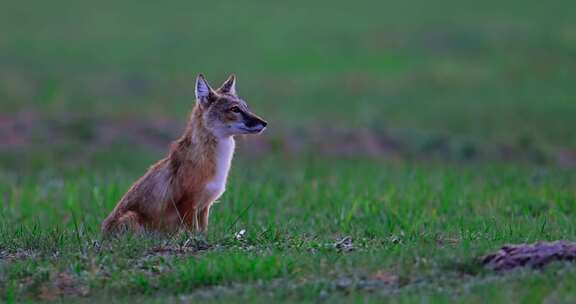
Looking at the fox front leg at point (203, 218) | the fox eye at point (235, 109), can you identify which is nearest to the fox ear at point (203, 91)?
the fox eye at point (235, 109)

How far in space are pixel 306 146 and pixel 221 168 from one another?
1064 centimetres

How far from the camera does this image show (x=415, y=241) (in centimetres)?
1034

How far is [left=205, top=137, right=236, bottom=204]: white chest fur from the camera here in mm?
11180

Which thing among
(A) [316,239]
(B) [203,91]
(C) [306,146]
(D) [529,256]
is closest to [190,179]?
(B) [203,91]

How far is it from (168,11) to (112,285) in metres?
34.4

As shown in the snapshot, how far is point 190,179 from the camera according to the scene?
11148 millimetres

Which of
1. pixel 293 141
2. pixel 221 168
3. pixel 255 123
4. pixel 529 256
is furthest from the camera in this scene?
pixel 293 141

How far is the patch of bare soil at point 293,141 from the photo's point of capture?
69.9 ft

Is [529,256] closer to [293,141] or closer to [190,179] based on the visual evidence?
[190,179]

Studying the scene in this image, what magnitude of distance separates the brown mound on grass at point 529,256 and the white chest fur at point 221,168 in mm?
3223

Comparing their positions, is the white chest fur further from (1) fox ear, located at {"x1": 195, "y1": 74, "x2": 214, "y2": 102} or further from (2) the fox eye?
(1) fox ear, located at {"x1": 195, "y1": 74, "x2": 214, "y2": 102}

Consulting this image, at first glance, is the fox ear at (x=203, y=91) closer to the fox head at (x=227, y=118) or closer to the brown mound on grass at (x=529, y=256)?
the fox head at (x=227, y=118)

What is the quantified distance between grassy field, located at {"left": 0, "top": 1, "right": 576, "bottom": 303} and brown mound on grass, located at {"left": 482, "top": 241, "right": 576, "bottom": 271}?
0.45 feet

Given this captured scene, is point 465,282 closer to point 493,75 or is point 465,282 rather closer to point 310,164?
point 310,164
